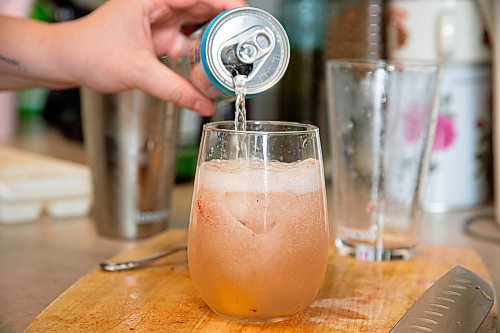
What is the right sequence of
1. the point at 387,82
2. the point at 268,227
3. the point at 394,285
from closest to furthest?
the point at 268,227 → the point at 394,285 → the point at 387,82

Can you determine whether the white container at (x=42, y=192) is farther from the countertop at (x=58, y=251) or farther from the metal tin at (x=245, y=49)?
the metal tin at (x=245, y=49)

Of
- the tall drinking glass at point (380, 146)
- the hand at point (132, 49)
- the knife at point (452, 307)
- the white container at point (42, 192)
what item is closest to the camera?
the knife at point (452, 307)

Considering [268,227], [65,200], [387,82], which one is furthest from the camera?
[65,200]

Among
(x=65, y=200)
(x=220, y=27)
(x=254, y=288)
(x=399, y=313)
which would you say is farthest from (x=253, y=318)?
(x=65, y=200)

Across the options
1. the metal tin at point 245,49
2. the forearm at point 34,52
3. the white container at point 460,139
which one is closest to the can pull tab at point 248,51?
the metal tin at point 245,49

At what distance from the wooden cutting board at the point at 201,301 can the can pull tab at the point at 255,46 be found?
0.23 metres

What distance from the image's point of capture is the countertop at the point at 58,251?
0.83 m

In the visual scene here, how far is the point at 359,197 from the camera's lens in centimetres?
97

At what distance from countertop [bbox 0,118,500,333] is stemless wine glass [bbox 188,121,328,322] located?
209 millimetres

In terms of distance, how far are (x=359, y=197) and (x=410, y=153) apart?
0.08 metres

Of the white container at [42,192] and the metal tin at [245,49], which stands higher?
the metal tin at [245,49]

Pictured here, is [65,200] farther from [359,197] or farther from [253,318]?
[253,318]

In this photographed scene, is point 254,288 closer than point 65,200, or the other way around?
point 254,288

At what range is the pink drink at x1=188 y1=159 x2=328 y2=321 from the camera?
0.67m
